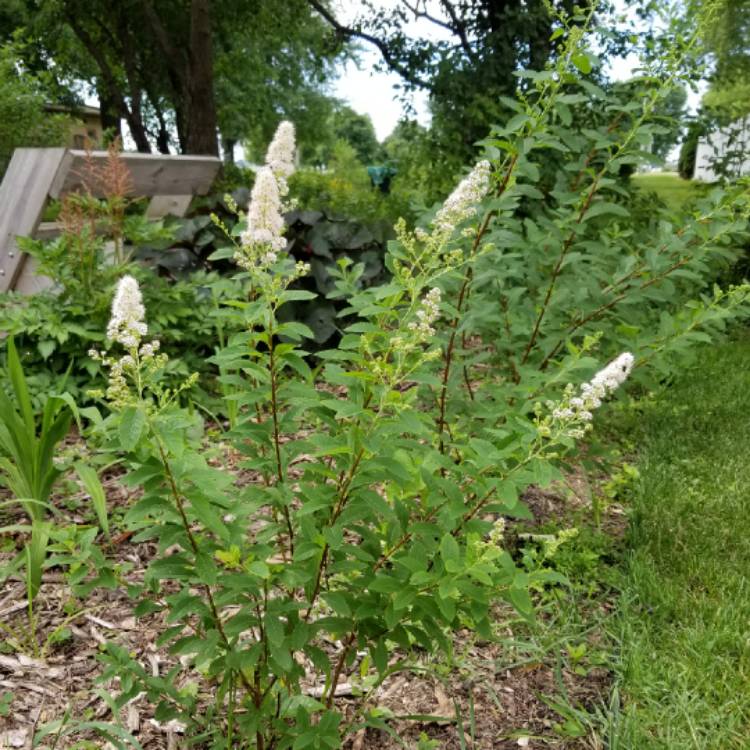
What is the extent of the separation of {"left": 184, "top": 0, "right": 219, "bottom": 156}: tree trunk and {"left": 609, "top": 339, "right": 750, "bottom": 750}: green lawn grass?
675cm

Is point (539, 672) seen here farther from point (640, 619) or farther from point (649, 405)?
point (649, 405)

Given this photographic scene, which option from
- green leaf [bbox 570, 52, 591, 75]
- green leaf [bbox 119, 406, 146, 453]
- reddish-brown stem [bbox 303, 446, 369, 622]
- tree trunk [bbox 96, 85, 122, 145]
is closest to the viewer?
green leaf [bbox 119, 406, 146, 453]

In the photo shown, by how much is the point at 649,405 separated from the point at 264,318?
3.34 metres

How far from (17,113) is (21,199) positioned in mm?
7942

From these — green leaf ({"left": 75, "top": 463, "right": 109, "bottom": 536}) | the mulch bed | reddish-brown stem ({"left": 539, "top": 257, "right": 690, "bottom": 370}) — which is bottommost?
the mulch bed

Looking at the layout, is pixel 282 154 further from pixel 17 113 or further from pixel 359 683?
pixel 17 113

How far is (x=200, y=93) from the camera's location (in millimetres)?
8547

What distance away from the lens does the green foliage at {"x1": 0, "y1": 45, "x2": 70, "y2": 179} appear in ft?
32.6

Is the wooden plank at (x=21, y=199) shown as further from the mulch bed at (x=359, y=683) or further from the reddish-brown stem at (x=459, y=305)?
the reddish-brown stem at (x=459, y=305)

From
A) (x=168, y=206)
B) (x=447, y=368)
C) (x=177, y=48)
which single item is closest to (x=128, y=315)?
(x=447, y=368)

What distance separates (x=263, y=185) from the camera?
4.10 feet

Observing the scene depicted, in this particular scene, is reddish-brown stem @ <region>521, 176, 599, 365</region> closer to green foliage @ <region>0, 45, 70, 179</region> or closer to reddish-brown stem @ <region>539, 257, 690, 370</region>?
reddish-brown stem @ <region>539, 257, 690, 370</region>

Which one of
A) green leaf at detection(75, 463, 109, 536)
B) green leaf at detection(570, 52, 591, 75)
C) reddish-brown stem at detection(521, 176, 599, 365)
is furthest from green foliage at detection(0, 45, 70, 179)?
green leaf at detection(570, 52, 591, 75)

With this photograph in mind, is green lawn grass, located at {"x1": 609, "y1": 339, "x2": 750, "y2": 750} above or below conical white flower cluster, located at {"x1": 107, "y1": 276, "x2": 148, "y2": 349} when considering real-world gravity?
below
